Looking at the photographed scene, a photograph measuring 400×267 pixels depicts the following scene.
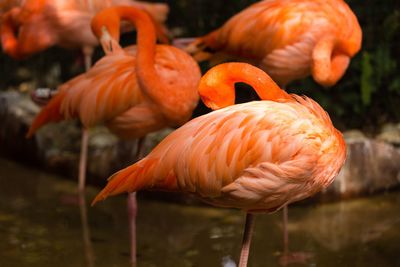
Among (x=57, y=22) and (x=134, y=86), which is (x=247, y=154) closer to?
(x=134, y=86)

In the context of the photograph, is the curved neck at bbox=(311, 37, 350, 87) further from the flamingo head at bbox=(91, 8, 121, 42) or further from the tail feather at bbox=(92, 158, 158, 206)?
the tail feather at bbox=(92, 158, 158, 206)

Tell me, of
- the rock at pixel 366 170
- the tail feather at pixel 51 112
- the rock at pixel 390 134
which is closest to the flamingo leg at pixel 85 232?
the tail feather at pixel 51 112

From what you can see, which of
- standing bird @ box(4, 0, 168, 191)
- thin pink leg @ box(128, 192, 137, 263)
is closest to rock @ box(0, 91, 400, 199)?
standing bird @ box(4, 0, 168, 191)

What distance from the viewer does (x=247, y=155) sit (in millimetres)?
2945

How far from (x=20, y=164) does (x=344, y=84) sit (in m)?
2.42

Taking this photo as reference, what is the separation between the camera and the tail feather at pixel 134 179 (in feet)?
10.2

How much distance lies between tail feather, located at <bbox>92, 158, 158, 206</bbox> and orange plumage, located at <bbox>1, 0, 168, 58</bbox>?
2.59 meters

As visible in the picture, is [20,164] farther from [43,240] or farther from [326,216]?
[326,216]

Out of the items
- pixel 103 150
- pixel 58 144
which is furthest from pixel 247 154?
pixel 58 144

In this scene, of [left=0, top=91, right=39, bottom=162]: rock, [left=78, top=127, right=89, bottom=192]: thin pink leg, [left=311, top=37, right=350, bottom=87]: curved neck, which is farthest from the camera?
[left=0, top=91, right=39, bottom=162]: rock

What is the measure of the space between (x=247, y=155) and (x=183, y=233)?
150 cm

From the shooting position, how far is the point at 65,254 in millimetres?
4070

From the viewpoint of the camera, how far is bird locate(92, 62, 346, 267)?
2.91 m

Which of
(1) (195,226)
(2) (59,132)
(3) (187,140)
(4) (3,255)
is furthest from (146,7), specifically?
(3) (187,140)
